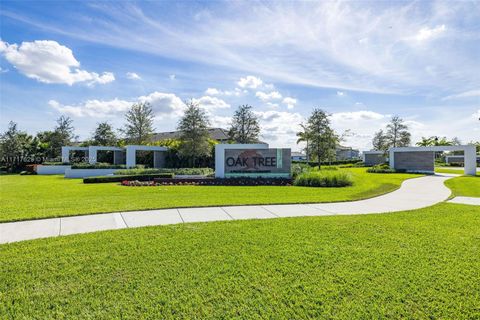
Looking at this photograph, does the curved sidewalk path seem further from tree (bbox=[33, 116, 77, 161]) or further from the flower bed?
tree (bbox=[33, 116, 77, 161])

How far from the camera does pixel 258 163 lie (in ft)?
60.1

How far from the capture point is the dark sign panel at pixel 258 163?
18.2 m

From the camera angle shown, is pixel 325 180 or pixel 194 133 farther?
pixel 194 133

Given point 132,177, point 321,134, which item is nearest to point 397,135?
point 321,134

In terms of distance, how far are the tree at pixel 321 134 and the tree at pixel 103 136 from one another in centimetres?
2702

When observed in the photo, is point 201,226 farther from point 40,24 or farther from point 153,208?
point 40,24

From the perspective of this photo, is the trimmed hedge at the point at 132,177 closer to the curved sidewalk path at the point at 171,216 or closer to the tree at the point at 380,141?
the curved sidewalk path at the point at 171,216

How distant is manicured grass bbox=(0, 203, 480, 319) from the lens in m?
2.78

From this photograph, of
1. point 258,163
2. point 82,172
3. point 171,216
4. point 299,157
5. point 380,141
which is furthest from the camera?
point 299,157

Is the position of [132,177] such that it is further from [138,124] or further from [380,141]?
[380,141]

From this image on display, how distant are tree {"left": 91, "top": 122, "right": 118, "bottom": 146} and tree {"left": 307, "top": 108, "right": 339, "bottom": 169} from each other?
88.6 ft

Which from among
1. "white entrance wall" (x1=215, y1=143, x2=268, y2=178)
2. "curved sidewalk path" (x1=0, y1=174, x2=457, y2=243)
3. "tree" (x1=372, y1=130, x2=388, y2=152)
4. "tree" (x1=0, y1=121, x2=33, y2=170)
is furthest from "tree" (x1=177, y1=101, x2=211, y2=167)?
"tree" (x1=372, y1=130, x2=388, y2=152)

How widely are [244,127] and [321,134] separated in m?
9.30

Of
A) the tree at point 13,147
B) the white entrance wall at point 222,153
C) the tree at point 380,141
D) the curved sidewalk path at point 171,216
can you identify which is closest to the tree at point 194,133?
the white entrance wall at point 222,153
